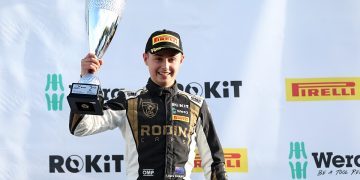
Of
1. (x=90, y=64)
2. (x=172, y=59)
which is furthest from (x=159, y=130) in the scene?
(x=90, y=64)

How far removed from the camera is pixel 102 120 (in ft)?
5.79

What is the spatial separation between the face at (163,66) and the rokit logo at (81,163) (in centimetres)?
80

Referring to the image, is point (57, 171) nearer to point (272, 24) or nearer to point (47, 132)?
point (47, 132)

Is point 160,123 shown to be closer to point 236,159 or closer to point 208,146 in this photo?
point 208,146

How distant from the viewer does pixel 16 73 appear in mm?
2471

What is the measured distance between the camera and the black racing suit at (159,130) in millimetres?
1721

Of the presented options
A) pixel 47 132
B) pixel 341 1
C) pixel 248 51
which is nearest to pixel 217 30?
pixel 248 51

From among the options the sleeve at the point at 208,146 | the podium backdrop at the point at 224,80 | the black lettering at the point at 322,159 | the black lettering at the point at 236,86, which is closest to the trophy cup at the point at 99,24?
the sleeve at the point at 208,146

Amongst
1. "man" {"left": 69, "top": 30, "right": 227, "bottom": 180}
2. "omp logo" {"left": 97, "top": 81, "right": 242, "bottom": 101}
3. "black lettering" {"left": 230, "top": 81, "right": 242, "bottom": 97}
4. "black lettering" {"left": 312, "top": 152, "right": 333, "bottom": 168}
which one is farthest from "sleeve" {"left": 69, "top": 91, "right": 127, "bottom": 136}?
"black lettering" {"left": 312, "top": 152, "right": 333, "bottom": 168}

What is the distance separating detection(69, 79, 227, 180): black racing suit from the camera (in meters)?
1.72

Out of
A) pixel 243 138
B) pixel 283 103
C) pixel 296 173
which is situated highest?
pixel 283 103

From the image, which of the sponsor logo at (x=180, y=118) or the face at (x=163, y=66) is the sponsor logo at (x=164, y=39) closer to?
the face at (x=163, y=66)

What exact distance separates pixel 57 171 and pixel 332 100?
4.64 ft

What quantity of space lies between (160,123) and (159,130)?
27mm
